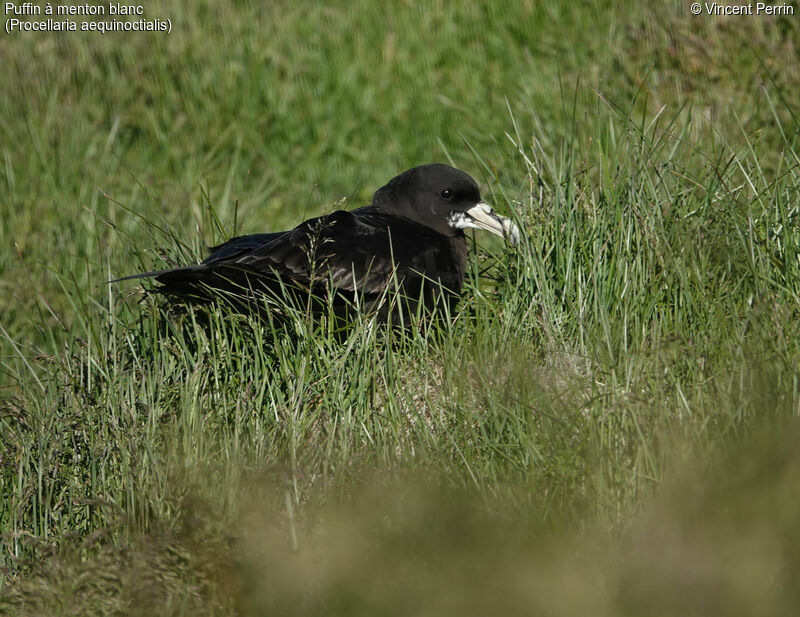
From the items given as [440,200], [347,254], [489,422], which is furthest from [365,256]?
[489,422]

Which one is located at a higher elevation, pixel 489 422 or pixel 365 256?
pixel 365 256

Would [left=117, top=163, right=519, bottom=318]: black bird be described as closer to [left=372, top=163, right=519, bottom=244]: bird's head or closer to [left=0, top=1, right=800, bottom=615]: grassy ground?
[left=372, top=163, right=519, bottom=244]: bird's head

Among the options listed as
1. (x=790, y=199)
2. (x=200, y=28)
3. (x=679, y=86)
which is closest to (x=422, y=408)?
(x=790, y=199)

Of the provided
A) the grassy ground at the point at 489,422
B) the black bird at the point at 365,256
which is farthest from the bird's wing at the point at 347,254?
the grassy ground at the point at 489,422

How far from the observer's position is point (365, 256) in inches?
162

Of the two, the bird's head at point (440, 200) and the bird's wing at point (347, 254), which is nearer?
the bird's wing at point (347, 254)

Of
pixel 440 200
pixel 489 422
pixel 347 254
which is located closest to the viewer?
pixel 489 422

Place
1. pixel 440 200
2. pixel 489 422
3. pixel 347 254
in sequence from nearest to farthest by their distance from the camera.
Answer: pixel 489 422
pixel 347 254
pixel 440 200

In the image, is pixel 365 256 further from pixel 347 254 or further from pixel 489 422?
pixel 489 422

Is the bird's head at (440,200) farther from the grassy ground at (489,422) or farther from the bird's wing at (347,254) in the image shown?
the bird's wing at (347,254)

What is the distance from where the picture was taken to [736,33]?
5.89 m

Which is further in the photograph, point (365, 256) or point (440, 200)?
point (440, 200)

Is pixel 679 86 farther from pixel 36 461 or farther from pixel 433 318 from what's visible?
pixel 36 461

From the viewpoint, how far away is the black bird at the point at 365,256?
12.6ft
